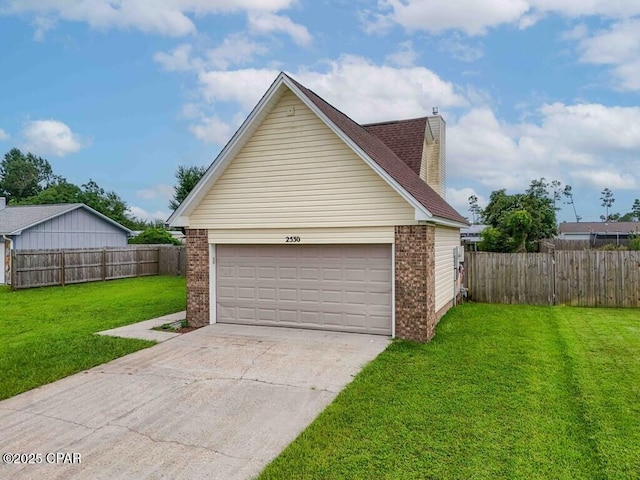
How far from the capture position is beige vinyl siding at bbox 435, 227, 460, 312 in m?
10.6

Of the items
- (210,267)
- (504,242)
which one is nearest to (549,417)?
(210,267)

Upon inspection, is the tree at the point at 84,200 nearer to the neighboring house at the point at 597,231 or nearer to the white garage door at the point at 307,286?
the white garage door at the point at 307,286

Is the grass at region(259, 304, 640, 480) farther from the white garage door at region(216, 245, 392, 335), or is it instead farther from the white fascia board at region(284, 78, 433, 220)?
the white fascia board at region(284, 78, 433, 220)

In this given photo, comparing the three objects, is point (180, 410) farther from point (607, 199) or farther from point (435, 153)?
point (607, 199)

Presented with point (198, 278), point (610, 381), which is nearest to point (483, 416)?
point (610, 381)

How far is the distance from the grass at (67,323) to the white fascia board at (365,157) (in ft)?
19.3

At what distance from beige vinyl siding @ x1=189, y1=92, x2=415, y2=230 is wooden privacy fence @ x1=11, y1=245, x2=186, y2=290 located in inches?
534

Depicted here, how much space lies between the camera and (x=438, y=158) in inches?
610

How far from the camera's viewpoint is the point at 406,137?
14.5 meters

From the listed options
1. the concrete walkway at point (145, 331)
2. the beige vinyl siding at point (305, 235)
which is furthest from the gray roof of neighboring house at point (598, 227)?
the concrete walkway at point (145, 331)

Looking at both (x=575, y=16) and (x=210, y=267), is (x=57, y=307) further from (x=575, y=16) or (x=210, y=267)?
(x=575, y=16)

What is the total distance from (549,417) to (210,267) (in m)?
8.04

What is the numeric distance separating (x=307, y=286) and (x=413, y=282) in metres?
2.51

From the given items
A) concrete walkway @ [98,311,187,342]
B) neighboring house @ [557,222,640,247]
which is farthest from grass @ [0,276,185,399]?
neighboring house @ [557,222,640,247]
